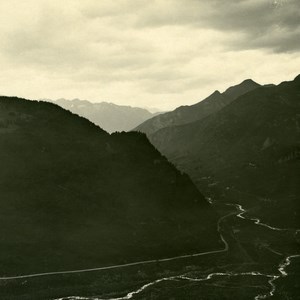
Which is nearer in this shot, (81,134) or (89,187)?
(89,187)

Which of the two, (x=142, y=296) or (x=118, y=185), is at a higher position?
(x=118, y=185)

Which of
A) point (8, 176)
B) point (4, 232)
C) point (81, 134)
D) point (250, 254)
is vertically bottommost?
point (250, 254)

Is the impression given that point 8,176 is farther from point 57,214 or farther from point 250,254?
point 250,254

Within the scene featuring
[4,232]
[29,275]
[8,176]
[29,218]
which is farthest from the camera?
[8,176]

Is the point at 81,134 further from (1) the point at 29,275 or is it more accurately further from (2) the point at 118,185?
(1) the point at 29,275

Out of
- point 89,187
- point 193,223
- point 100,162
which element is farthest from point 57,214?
point 193,223

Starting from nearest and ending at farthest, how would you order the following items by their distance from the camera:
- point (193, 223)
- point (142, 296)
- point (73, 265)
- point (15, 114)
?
point (142, 296), point (73, 265), point (193, 223), point (15, 114)
